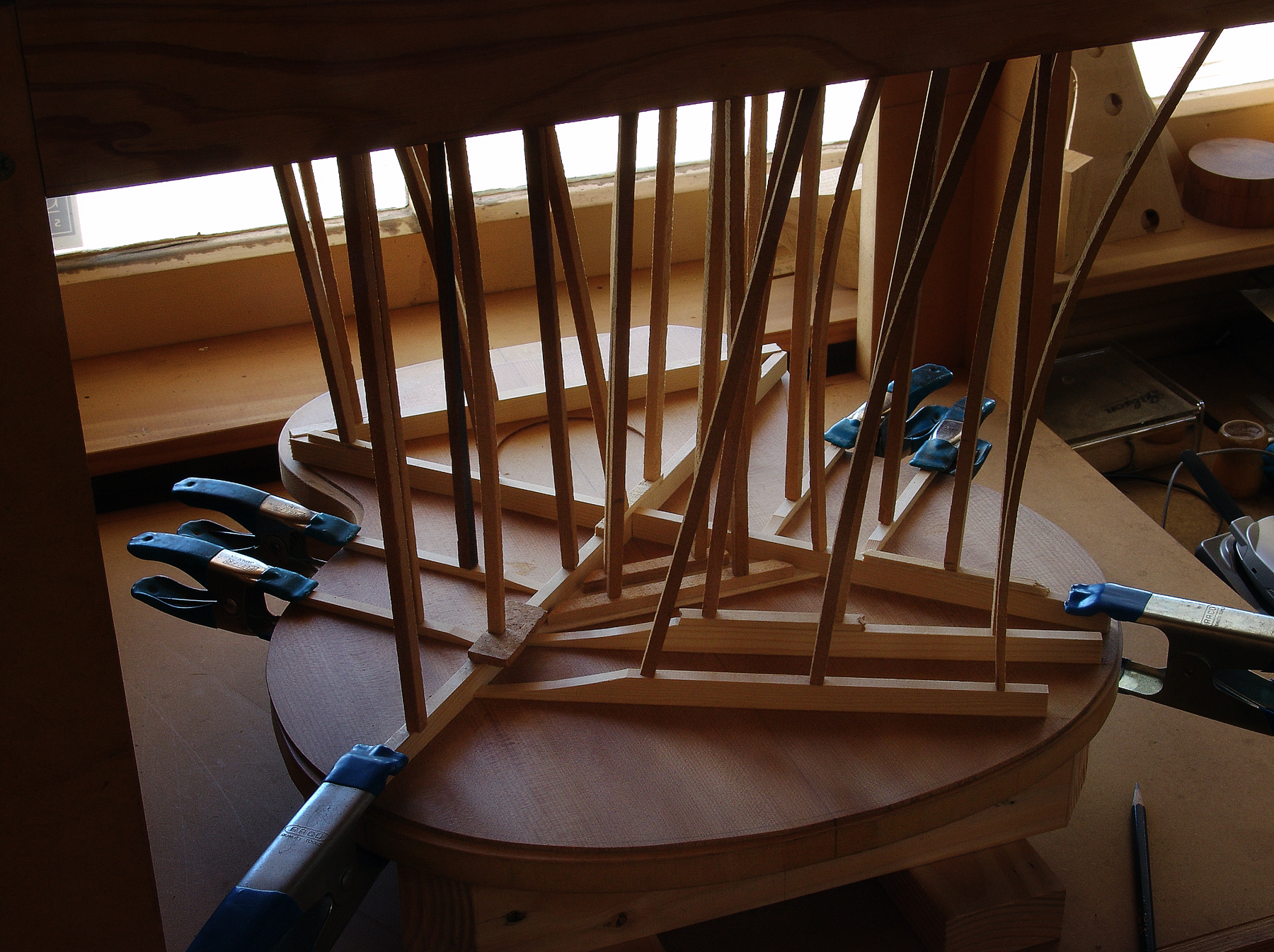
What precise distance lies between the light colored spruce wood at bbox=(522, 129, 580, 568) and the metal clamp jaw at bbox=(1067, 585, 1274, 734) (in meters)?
0.36

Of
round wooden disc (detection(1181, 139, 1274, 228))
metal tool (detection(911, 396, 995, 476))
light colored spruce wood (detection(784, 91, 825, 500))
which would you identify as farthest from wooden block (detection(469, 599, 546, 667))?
round wooden disc (detection(1181, 139, 1274, 228))

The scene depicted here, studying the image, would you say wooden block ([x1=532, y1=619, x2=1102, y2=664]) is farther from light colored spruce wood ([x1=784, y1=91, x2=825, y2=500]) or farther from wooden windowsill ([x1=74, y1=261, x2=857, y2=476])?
wooden windowsill ([x1=74, y1=261, x2=857, y2=476])

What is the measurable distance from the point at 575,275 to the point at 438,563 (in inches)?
10.2

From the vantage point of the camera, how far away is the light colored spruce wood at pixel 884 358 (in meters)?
0.59

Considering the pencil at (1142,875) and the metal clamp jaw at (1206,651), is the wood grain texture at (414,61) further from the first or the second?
the pencil at (1142,875)

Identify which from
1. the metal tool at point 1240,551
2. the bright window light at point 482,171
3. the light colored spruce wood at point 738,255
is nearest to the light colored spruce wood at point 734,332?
→ the light colored spruce wood at point 738,255

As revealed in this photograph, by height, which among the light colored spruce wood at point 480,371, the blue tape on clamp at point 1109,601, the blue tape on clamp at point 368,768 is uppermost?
the light colored spruce wood at point 480,371

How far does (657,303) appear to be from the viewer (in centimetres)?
83

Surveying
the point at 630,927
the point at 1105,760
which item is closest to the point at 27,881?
the point at 630,927

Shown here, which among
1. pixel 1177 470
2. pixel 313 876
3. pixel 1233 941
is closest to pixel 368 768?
pixel 313 876

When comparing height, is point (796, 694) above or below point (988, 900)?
above

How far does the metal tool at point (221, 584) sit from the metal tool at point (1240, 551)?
957 millimetres

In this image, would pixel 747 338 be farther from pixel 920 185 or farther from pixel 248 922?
pixel 248 922

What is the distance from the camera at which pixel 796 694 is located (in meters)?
0.74
